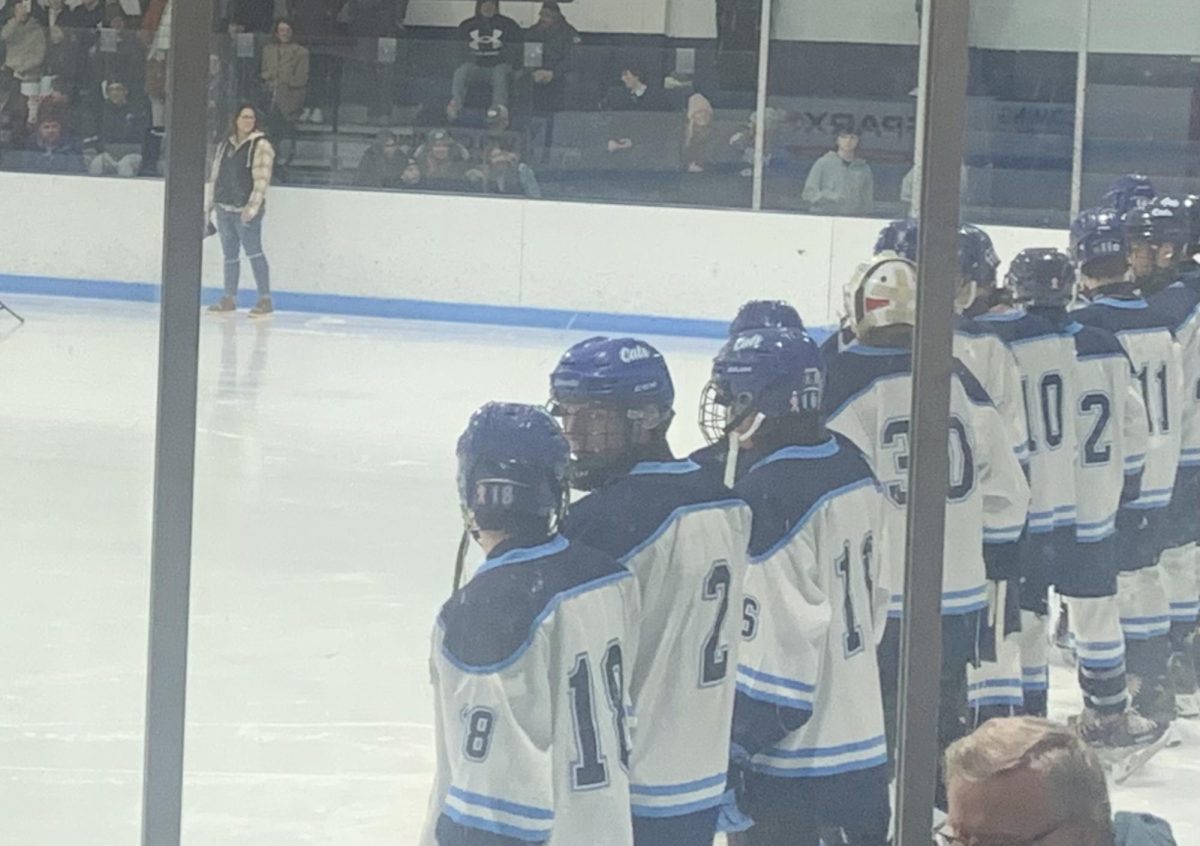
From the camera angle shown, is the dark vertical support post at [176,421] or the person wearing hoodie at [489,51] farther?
the person wearing hoodie at [489,51]

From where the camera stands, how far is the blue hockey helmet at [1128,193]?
2623 mm

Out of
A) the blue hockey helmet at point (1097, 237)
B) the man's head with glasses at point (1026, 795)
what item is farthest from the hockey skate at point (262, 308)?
the man's head with glasses at point (1026, 795)

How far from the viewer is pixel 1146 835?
174cm

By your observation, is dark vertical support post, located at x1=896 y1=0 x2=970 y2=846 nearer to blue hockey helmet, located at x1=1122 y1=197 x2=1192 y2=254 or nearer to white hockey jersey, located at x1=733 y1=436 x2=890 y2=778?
white hockey jersey, located at x1=733 y1=436 x2=890 y2=778

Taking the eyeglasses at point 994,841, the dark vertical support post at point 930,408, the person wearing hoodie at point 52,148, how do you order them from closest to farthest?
1. the eyeglasses at point 994,841
2. the dark vertical support post at point 930,408
3. the person wearing hoodie at point 52,148

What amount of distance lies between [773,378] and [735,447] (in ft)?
0.35

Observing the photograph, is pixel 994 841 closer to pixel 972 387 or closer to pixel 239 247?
pixel 972 387

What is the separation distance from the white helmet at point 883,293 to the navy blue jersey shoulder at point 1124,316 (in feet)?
1.76

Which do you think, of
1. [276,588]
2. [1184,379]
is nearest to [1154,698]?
[1184,379]

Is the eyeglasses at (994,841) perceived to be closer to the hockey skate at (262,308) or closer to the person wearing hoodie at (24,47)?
the hockey skate at (262,308)

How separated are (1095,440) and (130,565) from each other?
4.42ft

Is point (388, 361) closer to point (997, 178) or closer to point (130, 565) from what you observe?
point (130, 565)

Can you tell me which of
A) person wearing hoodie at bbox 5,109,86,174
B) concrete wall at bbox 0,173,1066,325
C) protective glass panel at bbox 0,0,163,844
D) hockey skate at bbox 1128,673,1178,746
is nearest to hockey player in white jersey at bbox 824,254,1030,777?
concrete wall at bbox 0,173,1066,325

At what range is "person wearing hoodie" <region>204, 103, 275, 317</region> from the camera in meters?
2.28
